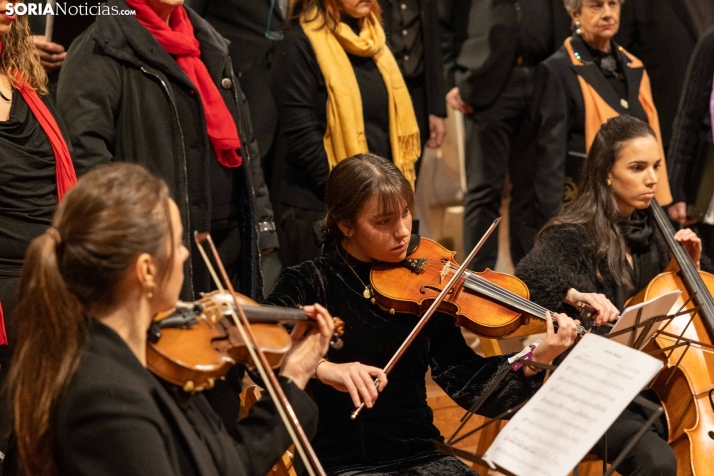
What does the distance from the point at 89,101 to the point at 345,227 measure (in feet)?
2.48

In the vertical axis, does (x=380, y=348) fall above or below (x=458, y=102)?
below

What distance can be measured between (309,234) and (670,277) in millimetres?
1140

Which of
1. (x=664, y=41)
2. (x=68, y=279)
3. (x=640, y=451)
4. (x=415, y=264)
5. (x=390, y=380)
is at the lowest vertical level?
(x=640, y=451)

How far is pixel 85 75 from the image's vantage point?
7.40 feet

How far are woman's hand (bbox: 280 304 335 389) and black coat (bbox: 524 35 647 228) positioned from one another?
72.2 inches

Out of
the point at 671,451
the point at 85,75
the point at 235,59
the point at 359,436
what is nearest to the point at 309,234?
the point at 235,59

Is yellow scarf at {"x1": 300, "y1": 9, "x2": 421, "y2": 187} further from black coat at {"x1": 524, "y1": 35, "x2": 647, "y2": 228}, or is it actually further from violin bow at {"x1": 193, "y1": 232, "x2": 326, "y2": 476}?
violin bow at {"x1": 193, "y1": 232, "x2": 326, "y2": 476}

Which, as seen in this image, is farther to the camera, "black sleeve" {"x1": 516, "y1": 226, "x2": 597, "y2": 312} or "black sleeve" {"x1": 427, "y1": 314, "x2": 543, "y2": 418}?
"black sleeve" {"x1": 516, "y1": 226, "x2": 597, "y2": 312}

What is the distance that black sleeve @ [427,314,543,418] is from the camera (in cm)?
197

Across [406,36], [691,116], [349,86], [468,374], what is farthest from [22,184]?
[691,116]

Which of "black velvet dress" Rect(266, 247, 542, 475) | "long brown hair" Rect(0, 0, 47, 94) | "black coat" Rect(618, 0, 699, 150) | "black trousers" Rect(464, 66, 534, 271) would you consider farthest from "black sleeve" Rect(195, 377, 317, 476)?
"black coat" Rect(618, 0, 699, 150)

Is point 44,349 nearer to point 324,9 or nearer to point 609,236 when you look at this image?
point 609,236

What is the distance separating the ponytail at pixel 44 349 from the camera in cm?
125

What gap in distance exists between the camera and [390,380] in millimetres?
1960
